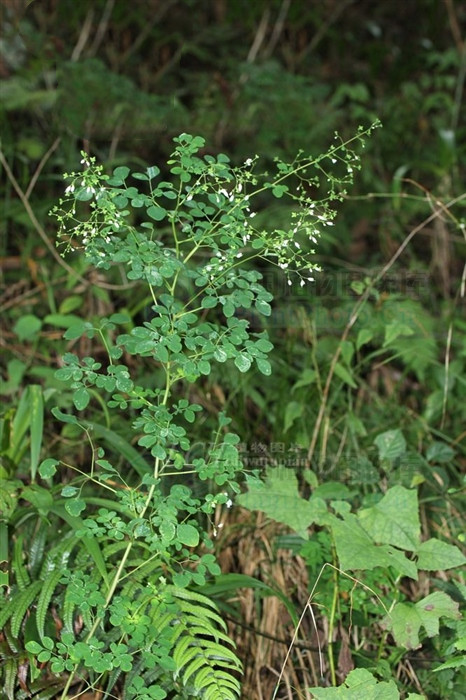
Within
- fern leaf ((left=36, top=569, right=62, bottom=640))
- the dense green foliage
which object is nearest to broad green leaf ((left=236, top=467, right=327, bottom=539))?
the dense green foliage

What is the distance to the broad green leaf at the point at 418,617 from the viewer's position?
1.74m

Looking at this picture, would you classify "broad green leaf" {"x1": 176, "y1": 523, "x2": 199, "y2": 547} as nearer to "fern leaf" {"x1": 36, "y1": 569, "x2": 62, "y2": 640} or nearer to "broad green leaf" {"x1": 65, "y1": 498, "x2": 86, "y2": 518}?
"broad green leaf" {"x1": 65, "y1": 498, "x2": 86, "y2": 518}

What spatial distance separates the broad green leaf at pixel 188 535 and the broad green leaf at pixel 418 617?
0.54 meters

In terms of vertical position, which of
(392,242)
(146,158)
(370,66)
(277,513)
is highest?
(370,66)

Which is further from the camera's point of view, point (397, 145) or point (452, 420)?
point (397, 145)

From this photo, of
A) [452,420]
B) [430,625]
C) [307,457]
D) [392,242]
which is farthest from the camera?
[392,242]

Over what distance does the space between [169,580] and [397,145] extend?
3.10 meters

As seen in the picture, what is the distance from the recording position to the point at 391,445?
2.23m

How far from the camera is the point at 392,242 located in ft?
12.6

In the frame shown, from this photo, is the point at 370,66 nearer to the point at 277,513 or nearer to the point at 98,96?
the point at 98,96

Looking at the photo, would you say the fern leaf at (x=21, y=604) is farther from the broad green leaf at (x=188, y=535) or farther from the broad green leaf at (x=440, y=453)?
the broad green leaf at (x=440, y=453)

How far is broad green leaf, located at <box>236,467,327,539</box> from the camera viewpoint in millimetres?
1889

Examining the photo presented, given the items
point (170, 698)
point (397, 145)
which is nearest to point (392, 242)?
point (397, 145)

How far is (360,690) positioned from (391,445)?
781 millimetres
